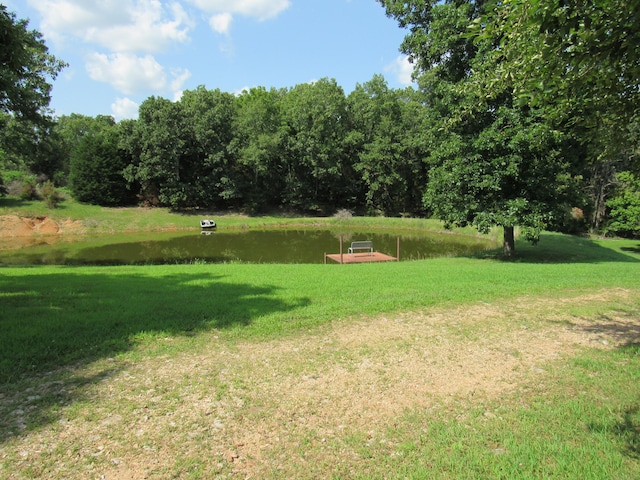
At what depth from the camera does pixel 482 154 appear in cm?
1467

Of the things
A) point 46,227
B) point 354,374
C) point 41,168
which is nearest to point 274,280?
point 354,374

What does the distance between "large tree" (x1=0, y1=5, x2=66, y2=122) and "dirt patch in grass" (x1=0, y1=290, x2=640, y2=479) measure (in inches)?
199

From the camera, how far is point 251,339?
234 inches

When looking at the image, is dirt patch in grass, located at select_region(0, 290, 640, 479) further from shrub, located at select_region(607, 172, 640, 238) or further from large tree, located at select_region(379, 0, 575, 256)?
shrub, located at select_region(607, 172, 640, 238)

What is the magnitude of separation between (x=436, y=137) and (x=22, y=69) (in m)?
14.1

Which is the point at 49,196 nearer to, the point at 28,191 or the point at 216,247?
the point at 28,191

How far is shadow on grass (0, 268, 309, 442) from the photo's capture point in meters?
4.27

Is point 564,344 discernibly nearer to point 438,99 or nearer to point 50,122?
point 438,99

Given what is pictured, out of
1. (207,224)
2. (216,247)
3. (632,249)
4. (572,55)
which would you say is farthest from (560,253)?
(207,224)

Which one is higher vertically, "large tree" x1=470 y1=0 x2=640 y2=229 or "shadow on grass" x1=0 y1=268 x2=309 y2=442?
"large tree" x1=470 y1=0 x2=640 y2=229

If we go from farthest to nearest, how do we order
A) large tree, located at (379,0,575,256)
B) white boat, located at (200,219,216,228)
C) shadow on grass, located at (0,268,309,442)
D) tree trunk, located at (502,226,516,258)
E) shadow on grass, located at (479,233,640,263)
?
white boat, located at (200,219,216,228)
tree trunk, located at (502,226,516,258)
shadow on grass, located at (479,233,640,263)
large tree, located at (379,0,575,256)
shadow on grass, located at (0,268,309,442)

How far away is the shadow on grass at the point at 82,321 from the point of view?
4273 mm

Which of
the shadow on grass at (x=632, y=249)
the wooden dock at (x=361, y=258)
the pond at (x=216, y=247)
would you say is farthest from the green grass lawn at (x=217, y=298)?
the shadow on grass at (x=632, y=249)

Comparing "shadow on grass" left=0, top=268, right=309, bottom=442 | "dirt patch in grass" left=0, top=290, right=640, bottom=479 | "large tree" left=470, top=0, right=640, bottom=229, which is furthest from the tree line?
"shadow on grass" left=0, top=268, right=309, bottom=442
